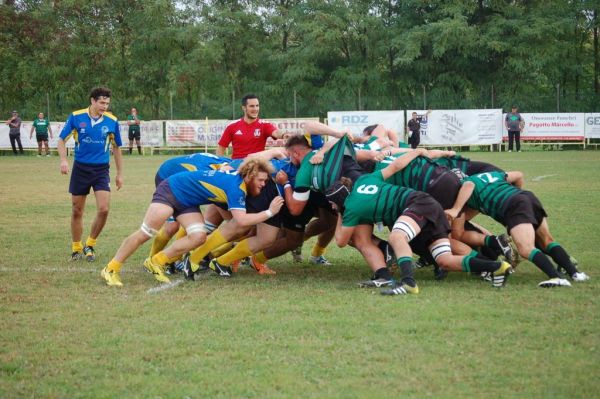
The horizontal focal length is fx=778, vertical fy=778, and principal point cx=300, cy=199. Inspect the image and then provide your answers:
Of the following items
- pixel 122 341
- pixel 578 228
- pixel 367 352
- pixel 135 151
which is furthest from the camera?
pixel 135 151

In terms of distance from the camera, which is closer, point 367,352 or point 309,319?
point 367,352

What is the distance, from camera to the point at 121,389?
4234 mm

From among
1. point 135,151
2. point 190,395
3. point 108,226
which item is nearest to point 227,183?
point 190,395

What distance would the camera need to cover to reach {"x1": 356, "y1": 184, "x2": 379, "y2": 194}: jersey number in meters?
6.81

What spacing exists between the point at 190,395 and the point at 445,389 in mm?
1355

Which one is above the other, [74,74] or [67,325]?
[74,74]

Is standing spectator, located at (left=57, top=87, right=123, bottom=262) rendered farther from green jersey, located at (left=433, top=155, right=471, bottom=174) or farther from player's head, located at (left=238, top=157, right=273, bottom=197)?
green jersey, located at (left=433, top=155, right=471, bottom=174)

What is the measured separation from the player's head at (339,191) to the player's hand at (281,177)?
0.69 meters

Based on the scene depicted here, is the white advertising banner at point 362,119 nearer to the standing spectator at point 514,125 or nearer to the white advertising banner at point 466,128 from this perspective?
the white advertising banner at point 466,128

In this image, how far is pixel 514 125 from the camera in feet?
94.8

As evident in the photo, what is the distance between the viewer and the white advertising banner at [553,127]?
99.8 feet

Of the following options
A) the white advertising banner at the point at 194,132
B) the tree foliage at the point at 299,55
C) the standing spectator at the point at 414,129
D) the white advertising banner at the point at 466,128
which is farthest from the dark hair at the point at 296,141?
the tree foliage at the point at 299,55

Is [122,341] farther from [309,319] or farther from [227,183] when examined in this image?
[227,183]

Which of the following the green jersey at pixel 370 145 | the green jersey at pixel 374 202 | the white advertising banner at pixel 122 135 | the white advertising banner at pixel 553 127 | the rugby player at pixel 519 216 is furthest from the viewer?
the white advertising banner at pixel 122 135
